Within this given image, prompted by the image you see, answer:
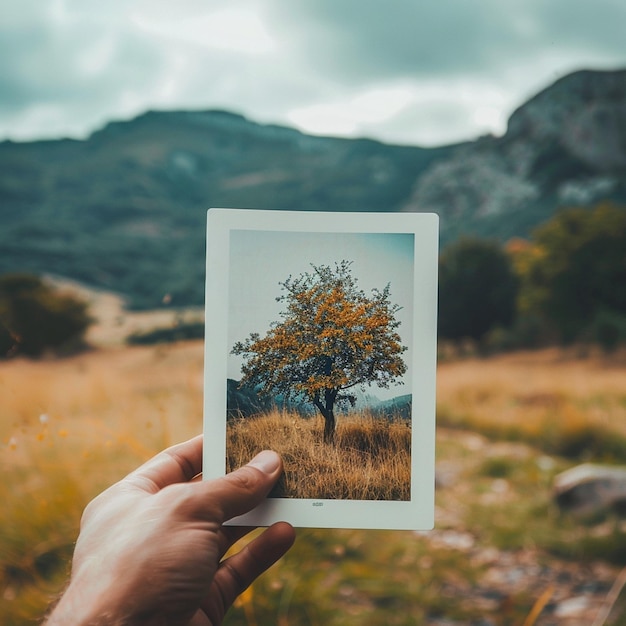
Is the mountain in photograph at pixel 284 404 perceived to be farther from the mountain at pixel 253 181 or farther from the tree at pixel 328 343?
the mountain at pixel 253 181

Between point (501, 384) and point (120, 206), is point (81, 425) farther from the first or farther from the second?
point (120, 206)

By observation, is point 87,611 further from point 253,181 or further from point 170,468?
point 253,181

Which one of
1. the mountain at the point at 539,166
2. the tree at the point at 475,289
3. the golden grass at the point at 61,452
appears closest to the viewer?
the golden grass at the point at 61,452

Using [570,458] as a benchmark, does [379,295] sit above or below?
above

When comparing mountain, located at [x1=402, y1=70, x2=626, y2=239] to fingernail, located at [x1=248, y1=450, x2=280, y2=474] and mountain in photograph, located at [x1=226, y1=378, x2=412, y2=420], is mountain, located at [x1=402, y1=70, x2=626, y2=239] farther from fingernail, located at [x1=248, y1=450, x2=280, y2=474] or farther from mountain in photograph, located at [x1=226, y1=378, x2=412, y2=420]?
fingernail, located at [x1=248, y1=450, x2=280, y2=474]

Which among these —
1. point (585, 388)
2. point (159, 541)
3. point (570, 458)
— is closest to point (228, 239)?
point (159, 541)

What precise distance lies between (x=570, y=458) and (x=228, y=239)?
3471 millimetres

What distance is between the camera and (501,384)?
506 centimetres

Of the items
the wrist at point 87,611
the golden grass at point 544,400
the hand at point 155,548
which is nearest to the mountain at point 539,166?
the golden grass at point 544,400

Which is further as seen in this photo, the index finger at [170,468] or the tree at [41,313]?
the tree at [41,313]

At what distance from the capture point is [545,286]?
18.4 feet

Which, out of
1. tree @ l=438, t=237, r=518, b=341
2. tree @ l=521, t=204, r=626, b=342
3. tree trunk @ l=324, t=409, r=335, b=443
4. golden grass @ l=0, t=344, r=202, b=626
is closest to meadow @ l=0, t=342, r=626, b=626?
golden grass @ l=0, t=344, r=202, b=626

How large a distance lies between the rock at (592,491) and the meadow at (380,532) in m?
0.07

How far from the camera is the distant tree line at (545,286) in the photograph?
5398 millimetres
